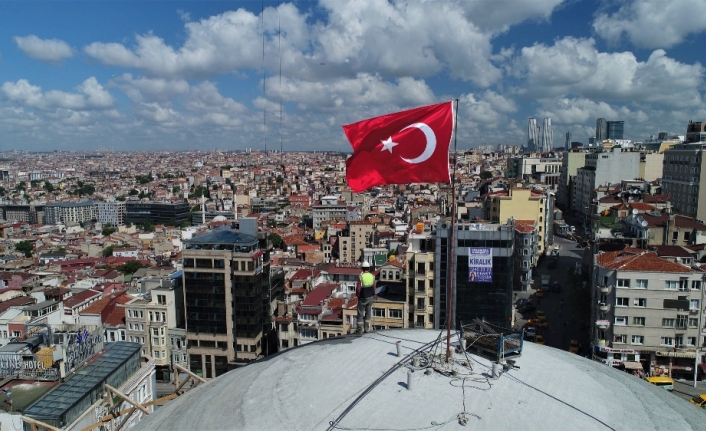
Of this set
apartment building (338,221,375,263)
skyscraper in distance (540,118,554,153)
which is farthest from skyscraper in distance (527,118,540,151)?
apartment building (338,221,375,263)

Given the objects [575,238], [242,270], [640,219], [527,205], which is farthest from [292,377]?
[575,238]

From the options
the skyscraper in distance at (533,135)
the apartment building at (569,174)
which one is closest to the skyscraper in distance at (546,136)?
the skyscraper in distance at (533,135)

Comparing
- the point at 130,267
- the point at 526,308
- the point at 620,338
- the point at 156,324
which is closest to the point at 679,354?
the point at 620,338

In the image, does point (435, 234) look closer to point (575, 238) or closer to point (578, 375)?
point (578, 375)

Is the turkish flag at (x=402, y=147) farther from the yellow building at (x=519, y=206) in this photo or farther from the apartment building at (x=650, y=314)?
the yellow building at (x=519, y=206)

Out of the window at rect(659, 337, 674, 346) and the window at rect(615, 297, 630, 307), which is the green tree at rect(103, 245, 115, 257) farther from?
the window at rect(659, 337, 674, 346)
